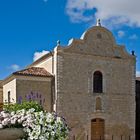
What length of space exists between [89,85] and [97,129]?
319cm

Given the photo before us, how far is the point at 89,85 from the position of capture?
82.1 feet

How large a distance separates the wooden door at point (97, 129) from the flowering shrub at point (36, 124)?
18595mm

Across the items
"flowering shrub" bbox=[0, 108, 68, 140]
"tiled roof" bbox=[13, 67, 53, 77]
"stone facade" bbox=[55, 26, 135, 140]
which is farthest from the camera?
"stone facade" bbox=[55, 26, 135, 140]

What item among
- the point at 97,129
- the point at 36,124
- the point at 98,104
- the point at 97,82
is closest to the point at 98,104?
the point at 98,104

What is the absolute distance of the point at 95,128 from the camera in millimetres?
25344

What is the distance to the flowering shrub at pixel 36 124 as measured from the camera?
6512 millimetres

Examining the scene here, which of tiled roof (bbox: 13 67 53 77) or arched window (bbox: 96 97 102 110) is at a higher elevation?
tiled roof (bbox: 13 67 53 77)

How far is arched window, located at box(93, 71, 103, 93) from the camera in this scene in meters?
25.5

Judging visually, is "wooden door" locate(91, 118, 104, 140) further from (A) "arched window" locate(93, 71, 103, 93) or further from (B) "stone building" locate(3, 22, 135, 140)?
(A) "arched window" locate(93, 71, 103, 93)

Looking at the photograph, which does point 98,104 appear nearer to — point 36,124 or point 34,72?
point 34,72

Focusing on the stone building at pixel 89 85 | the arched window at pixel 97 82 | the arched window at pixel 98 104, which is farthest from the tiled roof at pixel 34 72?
the arched window at pixel 98 104

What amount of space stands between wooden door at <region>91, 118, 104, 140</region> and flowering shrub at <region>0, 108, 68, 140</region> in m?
18.6

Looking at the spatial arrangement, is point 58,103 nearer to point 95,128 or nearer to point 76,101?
point 76,101

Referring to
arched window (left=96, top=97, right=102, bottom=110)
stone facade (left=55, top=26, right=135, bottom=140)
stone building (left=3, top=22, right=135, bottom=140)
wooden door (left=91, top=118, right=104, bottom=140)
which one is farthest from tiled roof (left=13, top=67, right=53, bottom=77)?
wooden door (left=91, top=118, right=104, bottom=140)
